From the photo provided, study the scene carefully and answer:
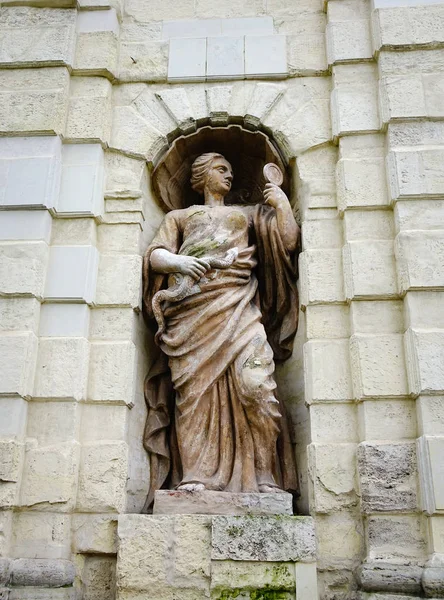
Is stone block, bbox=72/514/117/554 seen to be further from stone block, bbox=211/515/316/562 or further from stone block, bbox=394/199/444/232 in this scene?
stone block, bbox=394/199/444/232

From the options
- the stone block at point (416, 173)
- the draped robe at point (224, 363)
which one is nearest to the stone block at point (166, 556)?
the draped robe at point (224, 363)

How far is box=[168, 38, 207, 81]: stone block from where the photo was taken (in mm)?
5742

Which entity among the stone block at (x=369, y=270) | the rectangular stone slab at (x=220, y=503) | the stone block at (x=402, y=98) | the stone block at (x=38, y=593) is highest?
the stone block at (x=402, y=98)

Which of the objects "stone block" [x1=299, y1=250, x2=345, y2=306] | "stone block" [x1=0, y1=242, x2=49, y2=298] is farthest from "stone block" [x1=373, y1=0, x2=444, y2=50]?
"stone block" [x1=0, y1=242, x2=49, y2=298]

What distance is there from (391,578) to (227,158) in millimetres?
3791

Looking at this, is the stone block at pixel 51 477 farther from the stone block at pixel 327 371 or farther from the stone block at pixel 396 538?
the stone block at pixel 396 538

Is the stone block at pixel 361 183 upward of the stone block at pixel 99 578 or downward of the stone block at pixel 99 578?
upward

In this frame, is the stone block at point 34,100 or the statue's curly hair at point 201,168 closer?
the stone block at point 34,100

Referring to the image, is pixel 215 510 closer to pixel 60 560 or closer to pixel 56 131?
pixel 60 560

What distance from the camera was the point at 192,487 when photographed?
177 inches

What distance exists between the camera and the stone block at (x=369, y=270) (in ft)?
15.6

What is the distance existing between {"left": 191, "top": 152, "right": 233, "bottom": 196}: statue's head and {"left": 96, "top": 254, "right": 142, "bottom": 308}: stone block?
1.00 metres

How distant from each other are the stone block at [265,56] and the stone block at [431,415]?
9.98ft

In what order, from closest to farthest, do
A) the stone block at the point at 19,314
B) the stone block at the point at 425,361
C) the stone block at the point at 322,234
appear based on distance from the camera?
the stone block at the point at 425,361
the stone block at the point at 19,314
the stone block at the point at 322,234
